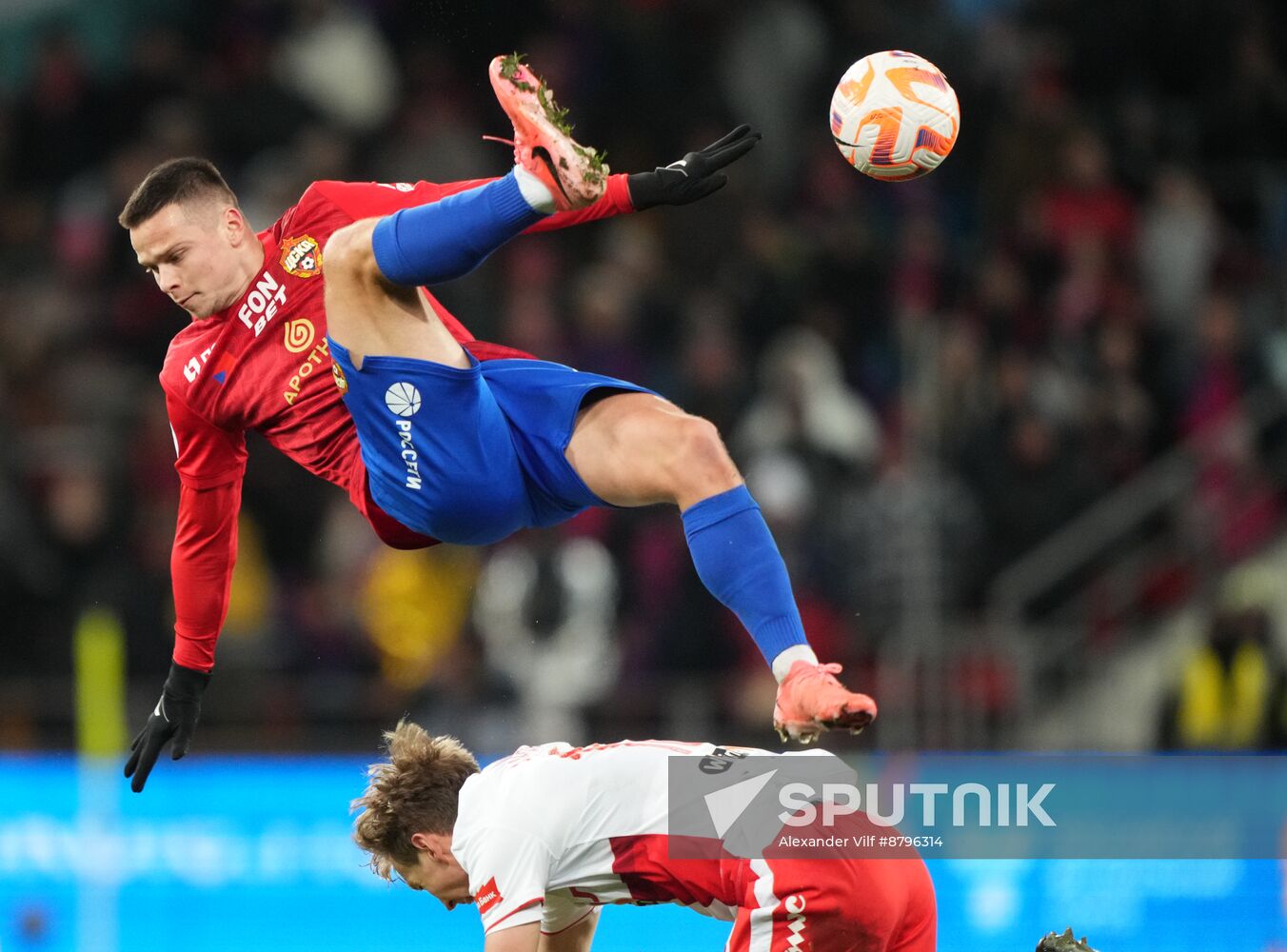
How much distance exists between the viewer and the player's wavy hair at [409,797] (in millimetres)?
4746

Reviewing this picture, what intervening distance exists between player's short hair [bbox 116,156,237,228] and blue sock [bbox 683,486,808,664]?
173 centimetres

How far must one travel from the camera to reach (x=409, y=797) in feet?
15.6

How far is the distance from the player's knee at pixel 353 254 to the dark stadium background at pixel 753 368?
478 cm

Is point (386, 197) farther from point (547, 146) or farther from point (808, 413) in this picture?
point (808, 413)

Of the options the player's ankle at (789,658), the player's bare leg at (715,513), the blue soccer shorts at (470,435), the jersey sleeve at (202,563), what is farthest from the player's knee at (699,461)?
the jersey sleeve at (202,563)

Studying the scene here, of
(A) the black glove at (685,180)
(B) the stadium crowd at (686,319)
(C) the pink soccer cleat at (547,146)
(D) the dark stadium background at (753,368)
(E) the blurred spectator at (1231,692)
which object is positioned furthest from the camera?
(B) the stadium crowd at (686,319)

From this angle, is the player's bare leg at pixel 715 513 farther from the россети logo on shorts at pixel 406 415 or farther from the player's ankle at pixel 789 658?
the россети logo on shorts at pixel 406 415

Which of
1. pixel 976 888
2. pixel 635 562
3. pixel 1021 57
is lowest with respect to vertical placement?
pixel 976 888

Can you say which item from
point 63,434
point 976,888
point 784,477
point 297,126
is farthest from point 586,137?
point 976,888

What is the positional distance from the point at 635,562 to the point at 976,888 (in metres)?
3.10

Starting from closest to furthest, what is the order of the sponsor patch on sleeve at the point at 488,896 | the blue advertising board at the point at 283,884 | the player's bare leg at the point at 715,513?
1. the player's bare leg at the point at 715,513
2. the sponsor patch on sleeve at the point at 488,896
3. the blue advertising board at the point at 283,884

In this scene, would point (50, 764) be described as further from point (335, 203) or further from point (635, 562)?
point (335, 203)

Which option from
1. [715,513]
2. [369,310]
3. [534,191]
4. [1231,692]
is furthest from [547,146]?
[1231,692]

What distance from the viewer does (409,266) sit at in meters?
4.39
